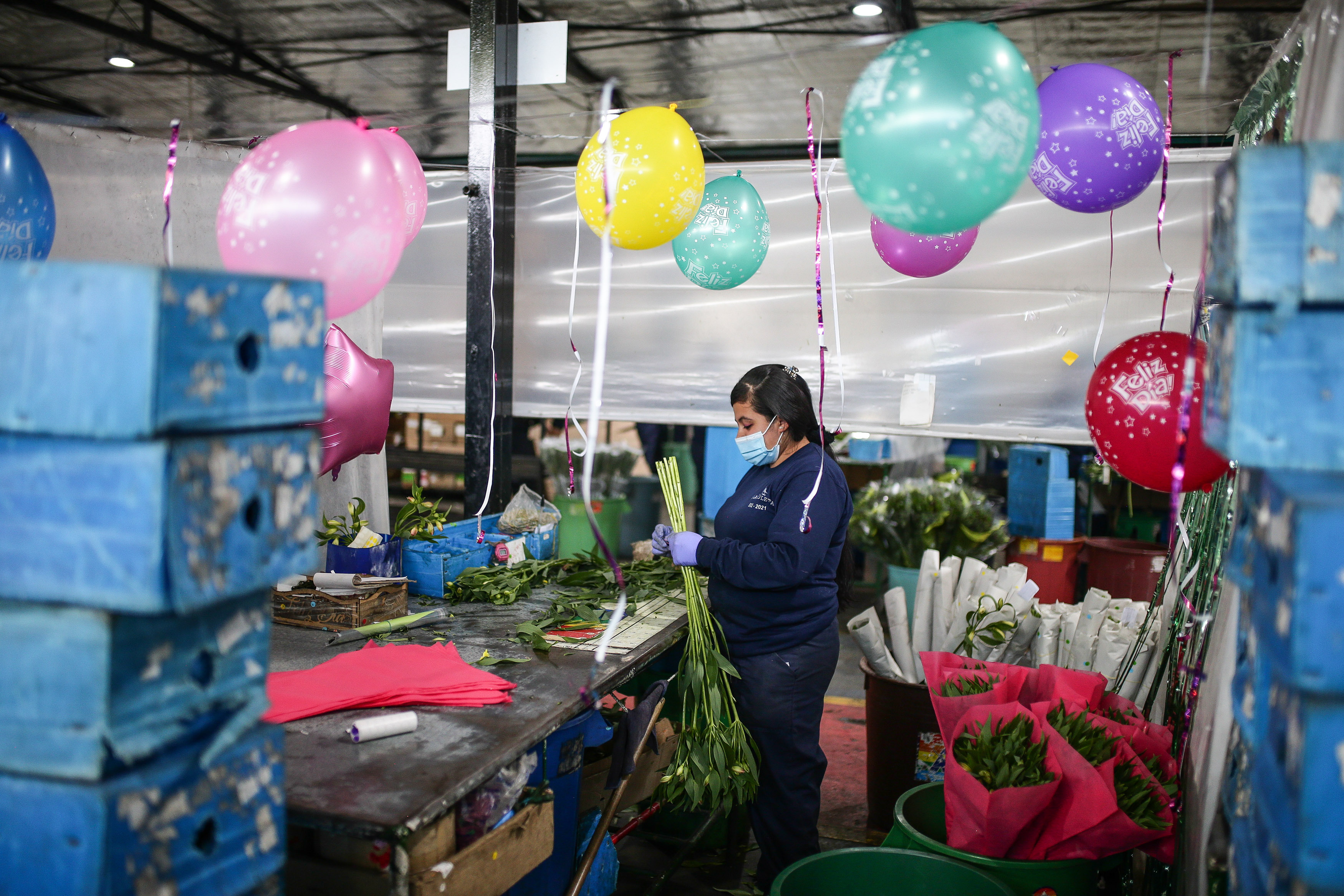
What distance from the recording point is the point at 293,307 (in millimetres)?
1570

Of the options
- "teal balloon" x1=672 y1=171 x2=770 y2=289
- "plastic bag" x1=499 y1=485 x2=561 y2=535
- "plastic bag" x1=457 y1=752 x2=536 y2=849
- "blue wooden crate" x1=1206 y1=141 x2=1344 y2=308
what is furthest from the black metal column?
"blue wooden crate" x1=1206 y1=141 x2=1344 y2=308

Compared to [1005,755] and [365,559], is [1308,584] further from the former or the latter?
[365,559]

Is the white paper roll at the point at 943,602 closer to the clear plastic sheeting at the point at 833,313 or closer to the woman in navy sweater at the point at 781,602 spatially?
the woman in navy sweater at the point at 781,602

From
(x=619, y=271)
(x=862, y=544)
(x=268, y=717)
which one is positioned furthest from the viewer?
(x=862, y=544)

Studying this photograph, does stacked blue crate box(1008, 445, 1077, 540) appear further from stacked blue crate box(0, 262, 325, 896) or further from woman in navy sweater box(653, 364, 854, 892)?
stacked blue crate box(0, 262, 325, 896)

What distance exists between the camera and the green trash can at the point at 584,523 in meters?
7.93

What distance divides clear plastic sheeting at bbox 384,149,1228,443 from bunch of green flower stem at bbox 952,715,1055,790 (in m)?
2.29

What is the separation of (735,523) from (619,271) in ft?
8.54

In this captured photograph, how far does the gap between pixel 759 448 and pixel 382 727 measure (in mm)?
1610

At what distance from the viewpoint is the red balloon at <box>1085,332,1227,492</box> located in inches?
92.0

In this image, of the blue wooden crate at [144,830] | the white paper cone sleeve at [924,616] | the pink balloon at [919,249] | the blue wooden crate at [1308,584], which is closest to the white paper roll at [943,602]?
the white paper cone sleeve at [924,616]

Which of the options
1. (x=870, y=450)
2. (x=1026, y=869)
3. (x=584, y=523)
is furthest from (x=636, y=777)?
(x=870, y=450)

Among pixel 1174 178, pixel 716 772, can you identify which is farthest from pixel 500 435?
pixel 1174 178

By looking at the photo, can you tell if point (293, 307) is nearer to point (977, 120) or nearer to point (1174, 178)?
point (977, 120)
